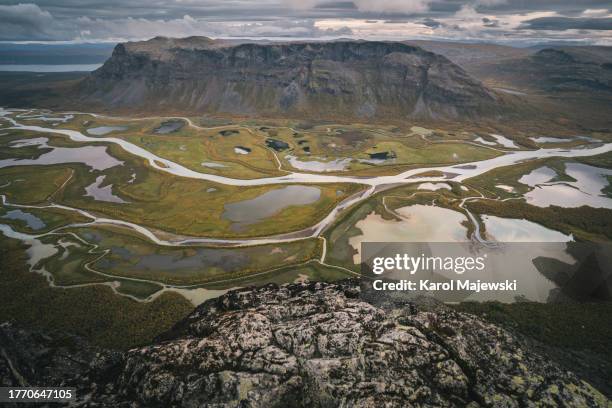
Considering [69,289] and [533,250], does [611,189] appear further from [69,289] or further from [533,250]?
[69,289]

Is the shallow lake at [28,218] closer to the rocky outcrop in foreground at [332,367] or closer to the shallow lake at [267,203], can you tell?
the shallow lake at [267,203]

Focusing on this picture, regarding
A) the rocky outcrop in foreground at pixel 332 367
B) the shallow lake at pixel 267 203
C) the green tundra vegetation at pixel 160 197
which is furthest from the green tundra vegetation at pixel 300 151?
the rocky outcrop in foreground at pixel 332 367

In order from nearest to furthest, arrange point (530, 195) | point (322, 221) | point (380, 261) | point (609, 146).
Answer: point (380, 261)
point (322, 221)
point (530, 195)
point (609, 146)

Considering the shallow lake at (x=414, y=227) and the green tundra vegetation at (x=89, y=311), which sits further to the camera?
the shallow lake at (x=414, y=227)

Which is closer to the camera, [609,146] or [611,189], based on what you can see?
[611,189]

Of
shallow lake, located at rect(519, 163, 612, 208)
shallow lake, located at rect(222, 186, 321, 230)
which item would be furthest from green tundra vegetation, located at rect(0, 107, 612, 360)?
shallow lake, located at rect(519, 163, 612, 208)

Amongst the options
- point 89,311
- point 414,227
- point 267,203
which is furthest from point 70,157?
point 414,227

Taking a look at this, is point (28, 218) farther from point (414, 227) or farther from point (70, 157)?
point (414, 227)

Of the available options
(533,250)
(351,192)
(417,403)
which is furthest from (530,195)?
(417,403)

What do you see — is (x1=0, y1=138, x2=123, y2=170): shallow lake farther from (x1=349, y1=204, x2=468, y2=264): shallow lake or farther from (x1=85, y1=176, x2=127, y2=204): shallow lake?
(x1=349, y1=204, x2=468, y2=264): shallow lake
